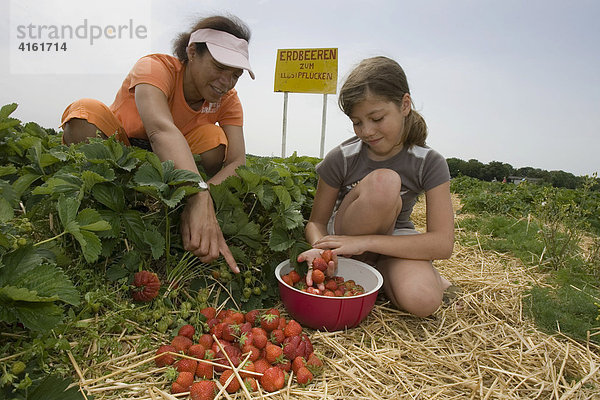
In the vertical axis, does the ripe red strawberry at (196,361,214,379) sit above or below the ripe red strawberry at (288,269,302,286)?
below

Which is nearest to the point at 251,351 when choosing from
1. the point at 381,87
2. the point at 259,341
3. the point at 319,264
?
the point at 259,341

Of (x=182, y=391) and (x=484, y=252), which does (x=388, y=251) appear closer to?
(x=182, y=391)

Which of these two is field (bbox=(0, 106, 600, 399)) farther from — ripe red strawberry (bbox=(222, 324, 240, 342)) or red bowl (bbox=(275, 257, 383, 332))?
ripe red strawberry (bbox=(222, 324, 240, 342))

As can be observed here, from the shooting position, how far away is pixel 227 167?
282 centimetres

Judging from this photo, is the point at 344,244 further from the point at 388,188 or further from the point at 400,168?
the point at 400,168

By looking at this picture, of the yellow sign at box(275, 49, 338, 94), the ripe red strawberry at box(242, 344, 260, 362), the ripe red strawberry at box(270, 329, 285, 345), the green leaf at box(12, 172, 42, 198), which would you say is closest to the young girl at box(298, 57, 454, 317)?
the ripe red strawberry at box(270, 329, 285, 345)

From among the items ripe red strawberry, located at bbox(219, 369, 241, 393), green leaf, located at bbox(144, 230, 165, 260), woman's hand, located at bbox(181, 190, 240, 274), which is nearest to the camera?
ripe red strawberry, located at bbox(219, 369, 241, 393)

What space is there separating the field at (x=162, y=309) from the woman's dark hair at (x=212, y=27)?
948 mm

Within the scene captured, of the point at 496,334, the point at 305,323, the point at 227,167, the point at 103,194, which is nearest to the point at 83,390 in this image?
the point at 103,194

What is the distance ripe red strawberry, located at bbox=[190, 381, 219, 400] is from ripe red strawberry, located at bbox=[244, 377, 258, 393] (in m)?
0.13

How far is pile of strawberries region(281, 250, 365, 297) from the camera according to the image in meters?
2.03

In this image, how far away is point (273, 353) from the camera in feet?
5.30

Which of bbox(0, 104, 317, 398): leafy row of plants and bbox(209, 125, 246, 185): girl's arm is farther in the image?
bbox(209, 125, 246, 185): girl's arm

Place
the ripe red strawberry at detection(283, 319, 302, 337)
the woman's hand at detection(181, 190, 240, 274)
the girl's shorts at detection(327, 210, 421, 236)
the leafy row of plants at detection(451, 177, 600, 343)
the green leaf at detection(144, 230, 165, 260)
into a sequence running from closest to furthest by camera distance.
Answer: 1. the ripe red strawberry at detection(283, 319, 302, 337)
2. the green leaf at detection(144, 230, 165, 260)
3. the woman's hand at detection(181, 190, 240, 274)
4. the leafy row of plants at detection(451, 177, 600, 343)
5. the girl's shorts at detection(327, 210, 421, 236)
